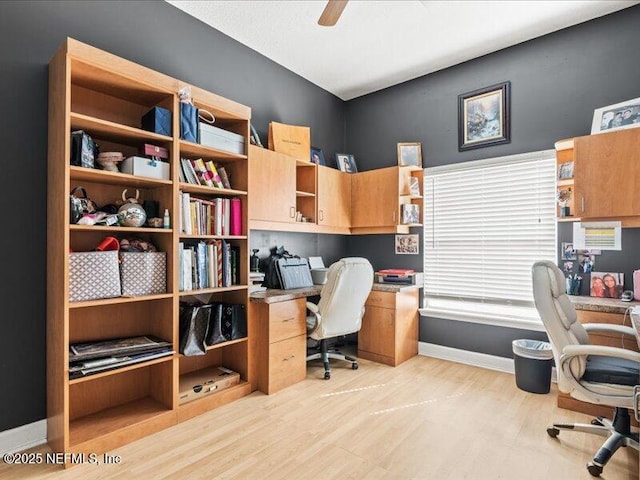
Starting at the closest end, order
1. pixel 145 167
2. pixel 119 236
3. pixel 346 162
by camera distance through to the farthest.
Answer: pixel 145 167
pixel 119 236
pixel 346 162

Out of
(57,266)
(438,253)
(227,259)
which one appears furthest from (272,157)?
(438,253)

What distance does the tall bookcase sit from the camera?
75.4 inches

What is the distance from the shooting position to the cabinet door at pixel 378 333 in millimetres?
3444

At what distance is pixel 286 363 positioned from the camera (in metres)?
2.88

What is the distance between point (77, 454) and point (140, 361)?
0.54 meters

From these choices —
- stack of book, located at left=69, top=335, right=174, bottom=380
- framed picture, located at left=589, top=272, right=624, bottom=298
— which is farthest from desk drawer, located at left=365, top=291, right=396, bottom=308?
stack of book, located at left=69, top=335, right=174, bottom=380

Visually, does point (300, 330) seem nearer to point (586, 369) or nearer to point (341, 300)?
point (341, 300)

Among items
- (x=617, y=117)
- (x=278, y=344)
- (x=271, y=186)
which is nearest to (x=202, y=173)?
(x=271, y=186)

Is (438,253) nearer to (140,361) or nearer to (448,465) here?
(448,465)

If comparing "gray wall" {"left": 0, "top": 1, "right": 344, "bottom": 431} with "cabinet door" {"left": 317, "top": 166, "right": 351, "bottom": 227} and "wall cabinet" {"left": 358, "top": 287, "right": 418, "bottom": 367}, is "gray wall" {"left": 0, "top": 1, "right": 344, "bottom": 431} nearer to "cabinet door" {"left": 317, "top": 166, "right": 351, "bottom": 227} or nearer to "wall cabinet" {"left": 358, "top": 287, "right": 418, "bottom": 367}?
"cabinet door" {"left": 317, "top": 166, "right": 351, "bottom": 227}

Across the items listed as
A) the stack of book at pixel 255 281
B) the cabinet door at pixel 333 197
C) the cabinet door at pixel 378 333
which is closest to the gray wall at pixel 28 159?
the stack of book at pixel 255 281

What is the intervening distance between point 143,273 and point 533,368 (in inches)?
120

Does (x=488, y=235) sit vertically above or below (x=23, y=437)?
above

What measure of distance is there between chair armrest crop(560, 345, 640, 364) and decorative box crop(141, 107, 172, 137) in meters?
2.76
